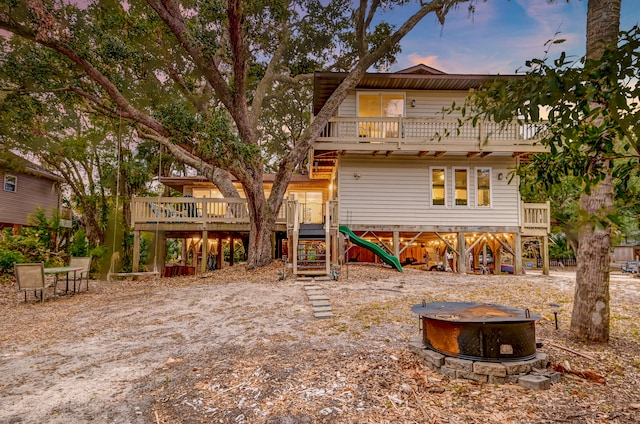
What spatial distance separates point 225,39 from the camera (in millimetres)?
15008

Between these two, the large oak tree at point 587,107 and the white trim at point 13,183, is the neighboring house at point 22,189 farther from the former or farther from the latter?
the large oak tree at point 587,107

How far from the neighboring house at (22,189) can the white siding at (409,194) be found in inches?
638

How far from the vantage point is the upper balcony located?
13.9 m

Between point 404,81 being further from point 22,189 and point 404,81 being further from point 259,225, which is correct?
point 22,189

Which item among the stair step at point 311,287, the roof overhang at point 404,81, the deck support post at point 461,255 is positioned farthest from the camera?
the deck support post at point 461,255

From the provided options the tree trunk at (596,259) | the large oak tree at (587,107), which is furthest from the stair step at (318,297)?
the large oak tree at (587,107)

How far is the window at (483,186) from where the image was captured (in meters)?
14.9

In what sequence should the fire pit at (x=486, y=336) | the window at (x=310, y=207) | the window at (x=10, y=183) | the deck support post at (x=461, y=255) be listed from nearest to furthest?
the fire pit at (x=486, y=336), the deck support post at (x=461, y=255), the window at (x=310, y=207), the window at (x=10, y=183)

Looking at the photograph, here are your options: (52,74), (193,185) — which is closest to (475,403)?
(52,74)

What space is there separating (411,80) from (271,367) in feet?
42.8

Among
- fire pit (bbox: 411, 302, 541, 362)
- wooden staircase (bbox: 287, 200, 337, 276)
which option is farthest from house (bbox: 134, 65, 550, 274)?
fire pit (bbox: 411, 302, 541, 362)

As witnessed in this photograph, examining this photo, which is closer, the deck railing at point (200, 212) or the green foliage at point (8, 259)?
the green foliage at point (8, 259)

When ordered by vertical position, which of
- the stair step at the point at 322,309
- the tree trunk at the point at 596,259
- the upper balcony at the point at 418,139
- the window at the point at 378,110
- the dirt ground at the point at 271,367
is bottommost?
the dirt ground at the point at 271,367

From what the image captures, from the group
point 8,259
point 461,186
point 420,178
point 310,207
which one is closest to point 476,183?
point 461,186
